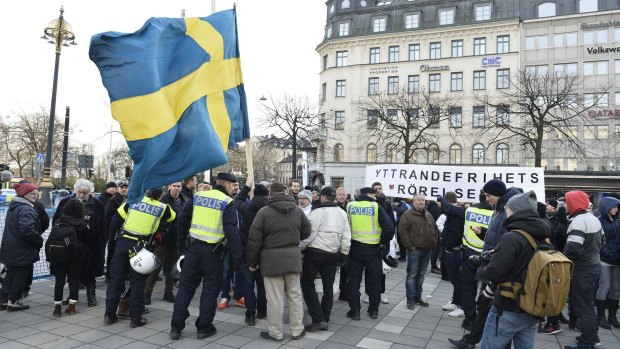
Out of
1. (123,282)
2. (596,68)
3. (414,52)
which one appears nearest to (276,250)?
(123,282)

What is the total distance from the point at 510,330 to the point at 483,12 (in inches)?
1786

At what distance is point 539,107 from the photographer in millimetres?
29500

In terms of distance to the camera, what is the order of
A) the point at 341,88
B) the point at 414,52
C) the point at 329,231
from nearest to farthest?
the point at 329,231
the point at 414,52
the point at 341,88

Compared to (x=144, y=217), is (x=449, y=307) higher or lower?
lower

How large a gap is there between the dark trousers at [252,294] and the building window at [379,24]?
43192mm

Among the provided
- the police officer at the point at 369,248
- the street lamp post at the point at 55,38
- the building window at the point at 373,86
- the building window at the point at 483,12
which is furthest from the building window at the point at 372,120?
the police officer at the point at 369,248

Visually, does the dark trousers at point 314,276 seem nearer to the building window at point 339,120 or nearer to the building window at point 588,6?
the building window at point 339,120

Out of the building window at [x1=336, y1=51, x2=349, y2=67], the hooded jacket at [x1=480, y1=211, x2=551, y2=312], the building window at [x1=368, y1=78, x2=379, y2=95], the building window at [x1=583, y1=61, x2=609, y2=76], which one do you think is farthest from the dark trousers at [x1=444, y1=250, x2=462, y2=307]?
the building window at [x1=336, y1=51, x2=349, y2=67]

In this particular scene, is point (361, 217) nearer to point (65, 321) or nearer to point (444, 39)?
point (65, 321)

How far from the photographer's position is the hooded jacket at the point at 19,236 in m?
6.37

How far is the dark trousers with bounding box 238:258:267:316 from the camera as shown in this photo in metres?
6.26

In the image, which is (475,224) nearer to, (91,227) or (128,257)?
(128,257)

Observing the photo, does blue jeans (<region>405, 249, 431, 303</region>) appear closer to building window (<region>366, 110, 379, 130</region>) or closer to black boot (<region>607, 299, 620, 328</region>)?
black boot (<region>607, 299, 620, 328</region>)

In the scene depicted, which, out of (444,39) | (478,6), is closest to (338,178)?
(444,39)
